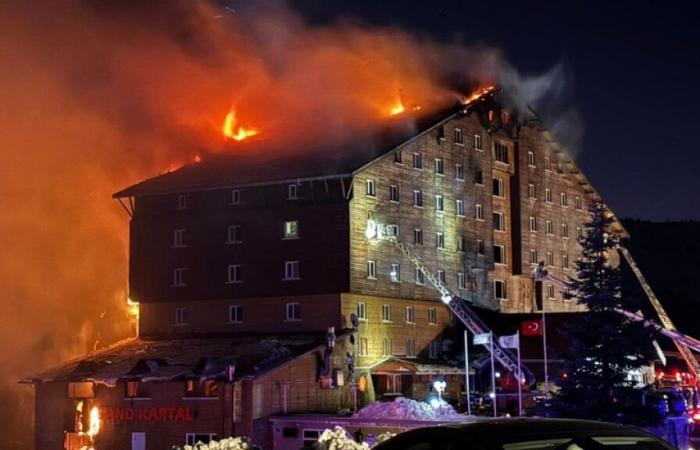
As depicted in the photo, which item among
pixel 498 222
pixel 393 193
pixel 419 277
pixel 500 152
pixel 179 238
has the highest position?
pixel 500 152

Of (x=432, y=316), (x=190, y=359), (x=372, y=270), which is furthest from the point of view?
(x=432, y=316)

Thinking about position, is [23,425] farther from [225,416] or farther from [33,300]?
[225,416]

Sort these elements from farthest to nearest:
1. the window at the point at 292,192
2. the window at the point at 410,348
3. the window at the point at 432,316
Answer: the window at the point at 432,316, the window at the point at 410,348, the window at the point at 292,192

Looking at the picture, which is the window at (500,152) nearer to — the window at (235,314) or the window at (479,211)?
the window at (479,211)

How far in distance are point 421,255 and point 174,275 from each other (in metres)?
15.8

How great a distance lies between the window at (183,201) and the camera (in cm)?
6378

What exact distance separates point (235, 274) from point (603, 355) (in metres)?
27.7

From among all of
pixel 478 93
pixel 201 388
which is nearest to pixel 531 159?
pixel 478 93

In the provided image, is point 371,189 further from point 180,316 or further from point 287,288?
point 180,316

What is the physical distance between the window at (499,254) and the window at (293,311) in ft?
61.0

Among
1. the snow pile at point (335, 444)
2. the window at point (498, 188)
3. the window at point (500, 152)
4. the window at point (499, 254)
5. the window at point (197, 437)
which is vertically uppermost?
the window at point (500, 152)

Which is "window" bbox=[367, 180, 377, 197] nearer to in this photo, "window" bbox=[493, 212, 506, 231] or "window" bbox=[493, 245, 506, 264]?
"window" bbox=[493, 212, 506, 231]

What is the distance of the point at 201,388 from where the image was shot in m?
53.2

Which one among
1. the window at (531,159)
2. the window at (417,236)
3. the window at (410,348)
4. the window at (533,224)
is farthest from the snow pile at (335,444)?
the window at (531,159)
